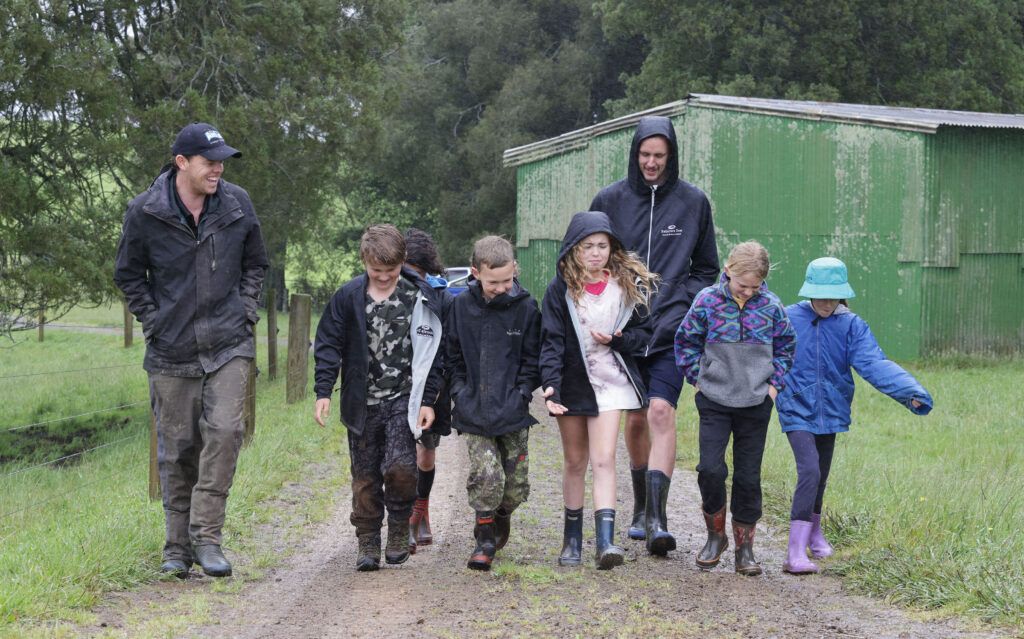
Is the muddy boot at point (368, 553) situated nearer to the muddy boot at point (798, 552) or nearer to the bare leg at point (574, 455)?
the bare leg at point (574, 455)

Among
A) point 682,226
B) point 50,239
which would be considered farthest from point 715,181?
point 682,226

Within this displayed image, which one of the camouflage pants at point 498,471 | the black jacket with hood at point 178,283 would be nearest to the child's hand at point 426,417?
the camouflage pants at point 498,471

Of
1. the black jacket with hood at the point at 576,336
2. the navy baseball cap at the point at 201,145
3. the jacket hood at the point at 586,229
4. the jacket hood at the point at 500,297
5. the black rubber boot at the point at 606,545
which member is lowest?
the black rubber boot at the point at 606,545

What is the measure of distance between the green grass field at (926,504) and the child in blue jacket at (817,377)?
13.7 inches

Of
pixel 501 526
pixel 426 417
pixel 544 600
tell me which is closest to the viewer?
pixel 544 600

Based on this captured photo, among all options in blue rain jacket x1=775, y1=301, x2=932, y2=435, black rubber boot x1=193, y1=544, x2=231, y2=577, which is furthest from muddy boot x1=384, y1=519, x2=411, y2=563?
blue rain jacket x1=775, y1=301, x2=932, y2=435

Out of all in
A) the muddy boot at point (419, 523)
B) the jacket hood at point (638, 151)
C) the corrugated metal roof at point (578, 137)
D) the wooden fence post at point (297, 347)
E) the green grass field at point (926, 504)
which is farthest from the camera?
the corrugated metal roof at point (578, 137)

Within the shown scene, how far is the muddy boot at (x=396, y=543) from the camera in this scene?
20.6 feet

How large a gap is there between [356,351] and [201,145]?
4.18 feet

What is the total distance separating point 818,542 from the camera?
657 centimetres

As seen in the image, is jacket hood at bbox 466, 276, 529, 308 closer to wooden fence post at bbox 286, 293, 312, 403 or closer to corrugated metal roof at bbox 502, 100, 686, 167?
wooden fence post at bbox 286, 293, 312, 403

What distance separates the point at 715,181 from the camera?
22438 mm

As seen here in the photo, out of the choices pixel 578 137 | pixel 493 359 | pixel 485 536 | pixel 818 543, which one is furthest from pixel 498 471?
pixel 578 137

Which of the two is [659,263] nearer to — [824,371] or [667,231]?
[667,231]
